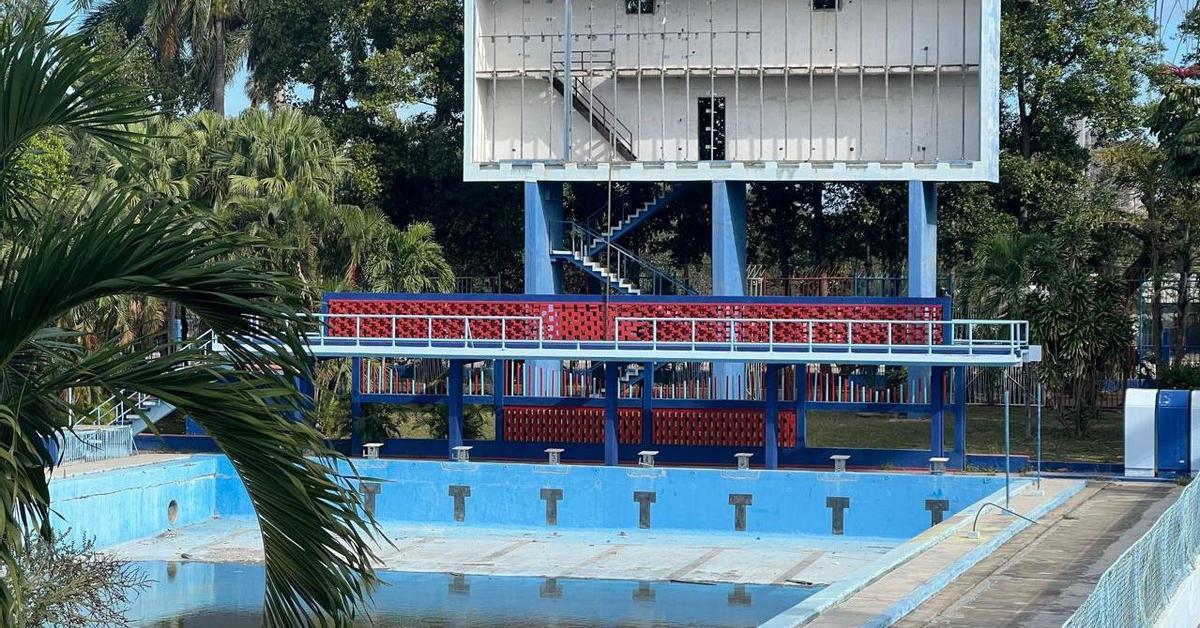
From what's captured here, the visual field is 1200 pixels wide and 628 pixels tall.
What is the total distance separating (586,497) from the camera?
117 feet

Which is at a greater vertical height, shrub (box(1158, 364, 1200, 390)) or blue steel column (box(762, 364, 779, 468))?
shrub (box(1158, 364, 1200, 390))

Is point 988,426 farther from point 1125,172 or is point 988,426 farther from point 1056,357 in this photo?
point 1125,172

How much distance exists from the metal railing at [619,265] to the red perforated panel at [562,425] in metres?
5.14

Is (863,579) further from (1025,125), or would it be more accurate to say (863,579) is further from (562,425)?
(1025,125)

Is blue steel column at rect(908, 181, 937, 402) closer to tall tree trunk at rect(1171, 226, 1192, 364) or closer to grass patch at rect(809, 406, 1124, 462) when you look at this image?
grass patch at rect(809, 406, 1124, 462)

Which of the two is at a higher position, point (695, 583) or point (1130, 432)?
point (1130, 432)

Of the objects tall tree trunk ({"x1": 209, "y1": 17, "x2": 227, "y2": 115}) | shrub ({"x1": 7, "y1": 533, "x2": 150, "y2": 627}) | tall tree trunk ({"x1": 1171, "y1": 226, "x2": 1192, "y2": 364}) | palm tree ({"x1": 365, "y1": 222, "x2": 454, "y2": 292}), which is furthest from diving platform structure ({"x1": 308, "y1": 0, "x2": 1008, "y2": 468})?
shrub ({"x1": 7, "y1": 533, "x2": 150, "y2": 627})

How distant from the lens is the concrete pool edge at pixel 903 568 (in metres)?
17.8

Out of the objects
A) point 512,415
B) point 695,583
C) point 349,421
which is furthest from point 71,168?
point 695,583

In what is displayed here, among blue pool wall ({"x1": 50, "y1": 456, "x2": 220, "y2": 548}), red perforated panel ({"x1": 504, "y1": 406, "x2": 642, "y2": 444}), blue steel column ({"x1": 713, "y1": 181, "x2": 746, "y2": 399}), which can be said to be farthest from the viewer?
blue steel column ({"x1": 713, "y1": 181, "x2": 746, "y2": 399})

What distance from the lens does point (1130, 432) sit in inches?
1351

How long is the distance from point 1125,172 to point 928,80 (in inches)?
223

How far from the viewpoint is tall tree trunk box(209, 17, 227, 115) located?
59.6 metres

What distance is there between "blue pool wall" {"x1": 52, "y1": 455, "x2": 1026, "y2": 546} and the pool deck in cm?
42
